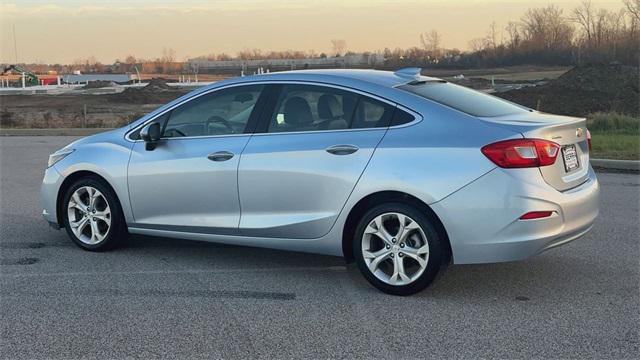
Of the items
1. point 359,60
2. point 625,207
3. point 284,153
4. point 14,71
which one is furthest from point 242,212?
point 14,71

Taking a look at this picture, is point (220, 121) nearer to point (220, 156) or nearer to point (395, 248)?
point (220, 156)

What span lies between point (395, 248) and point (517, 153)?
1.09 metres

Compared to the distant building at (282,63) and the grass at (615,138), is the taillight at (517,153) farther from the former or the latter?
the distant building at (282,63)

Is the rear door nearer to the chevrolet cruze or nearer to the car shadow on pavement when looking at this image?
the chevrolet cruze

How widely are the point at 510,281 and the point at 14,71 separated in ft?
294

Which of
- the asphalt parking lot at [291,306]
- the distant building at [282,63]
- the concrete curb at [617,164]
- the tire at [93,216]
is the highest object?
the distant building at [282,63]

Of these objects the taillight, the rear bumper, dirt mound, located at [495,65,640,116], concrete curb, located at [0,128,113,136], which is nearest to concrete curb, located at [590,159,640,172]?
the rear bumper

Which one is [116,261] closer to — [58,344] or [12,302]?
[12,302]

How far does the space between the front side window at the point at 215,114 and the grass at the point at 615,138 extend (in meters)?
8.88

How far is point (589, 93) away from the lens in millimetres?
31125

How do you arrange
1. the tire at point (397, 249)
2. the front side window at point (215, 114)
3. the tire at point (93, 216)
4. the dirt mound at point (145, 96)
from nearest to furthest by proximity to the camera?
the tire at point (397, 249) → the front side window at point (215, 114) → the tire at point (93, 216) → the dirt mound at point (145, 96)

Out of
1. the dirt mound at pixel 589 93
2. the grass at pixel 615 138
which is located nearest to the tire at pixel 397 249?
the grass at pixel 615 138

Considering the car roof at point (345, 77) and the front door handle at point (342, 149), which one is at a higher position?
the car roof at point (345, 77)

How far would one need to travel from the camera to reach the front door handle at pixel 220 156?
5578 mm
